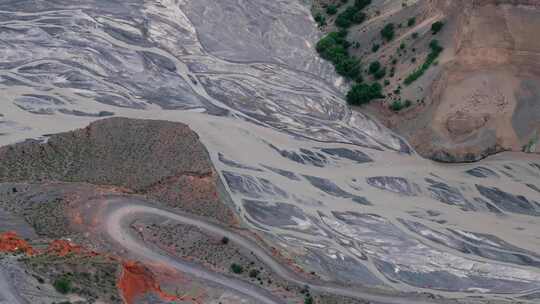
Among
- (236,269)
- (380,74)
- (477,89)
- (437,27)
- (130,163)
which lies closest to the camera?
(236,269)

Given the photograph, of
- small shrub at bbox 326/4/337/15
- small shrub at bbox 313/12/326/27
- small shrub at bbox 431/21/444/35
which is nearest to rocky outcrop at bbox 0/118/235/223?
small shrub at bbox 313/12/326/27

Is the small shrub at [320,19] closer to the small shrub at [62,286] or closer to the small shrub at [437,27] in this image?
the small shrub at [437,27]

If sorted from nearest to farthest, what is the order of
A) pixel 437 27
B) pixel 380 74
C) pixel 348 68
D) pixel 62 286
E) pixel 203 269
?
pixel 62 286, pixel 203 269, pixel 437 27, pixel 380 74, pixel 348 68

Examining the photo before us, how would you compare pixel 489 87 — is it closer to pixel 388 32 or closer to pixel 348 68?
pixel 388 32

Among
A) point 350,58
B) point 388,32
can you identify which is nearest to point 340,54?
point 350,58

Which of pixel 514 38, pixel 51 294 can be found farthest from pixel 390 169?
pixel 51 294

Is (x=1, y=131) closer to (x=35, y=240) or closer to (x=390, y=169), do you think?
(x=35, y=240)

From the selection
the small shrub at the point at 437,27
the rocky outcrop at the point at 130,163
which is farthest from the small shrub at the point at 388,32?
the rocky outcrop at the point at 130,163
